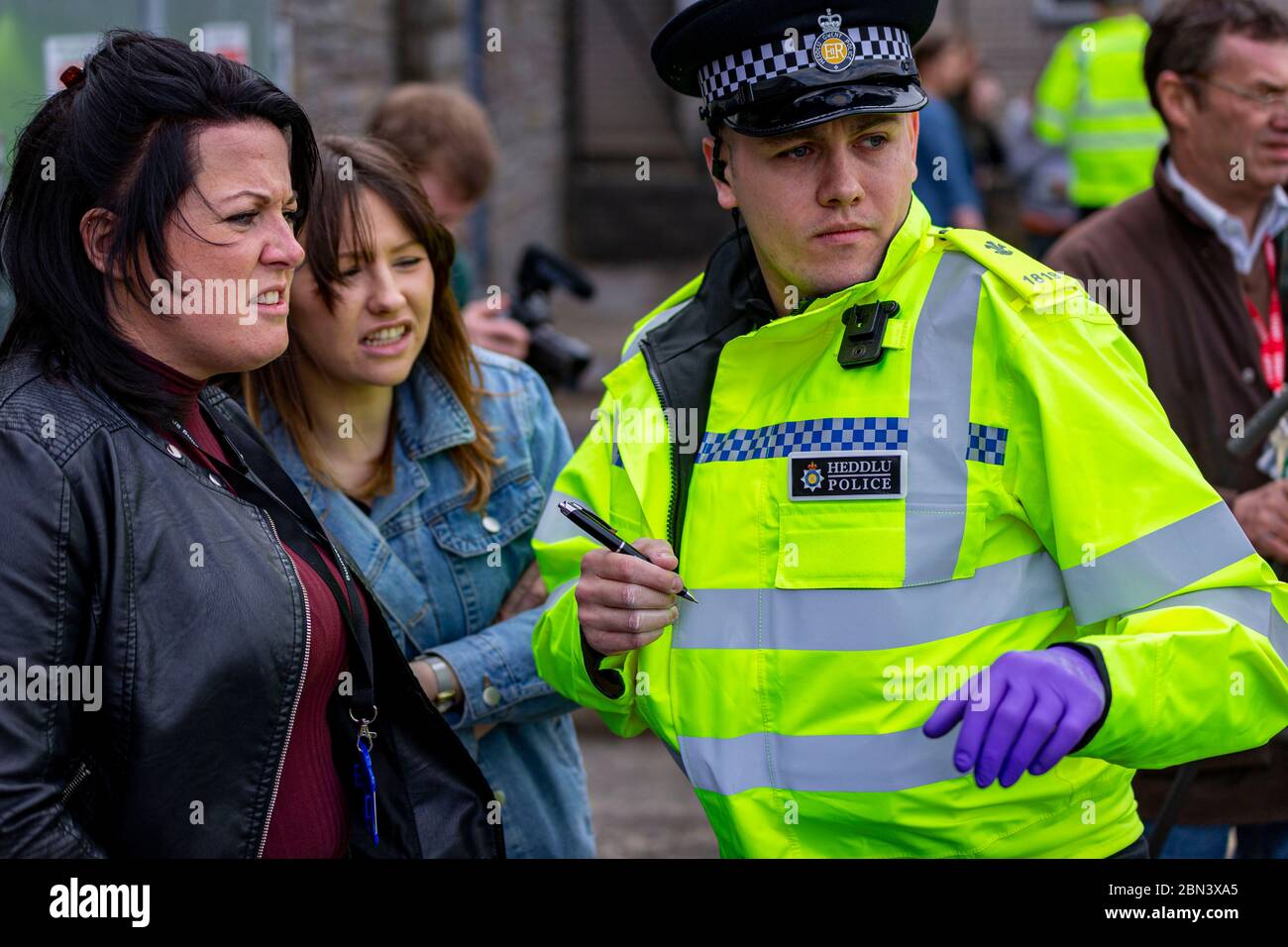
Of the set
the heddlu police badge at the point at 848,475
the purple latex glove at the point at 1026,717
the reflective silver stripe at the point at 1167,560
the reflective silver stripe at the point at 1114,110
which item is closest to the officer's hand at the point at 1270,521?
the reflective silver stripe at the point at 1167,560

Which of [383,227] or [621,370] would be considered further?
[383,227]

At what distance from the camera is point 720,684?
2.12m

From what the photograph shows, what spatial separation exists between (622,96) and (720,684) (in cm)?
1170

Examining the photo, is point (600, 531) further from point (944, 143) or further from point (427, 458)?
point (944, 143)

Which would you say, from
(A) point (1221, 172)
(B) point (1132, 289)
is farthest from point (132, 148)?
(A) point (1221, 172)

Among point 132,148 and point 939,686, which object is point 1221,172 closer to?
point 939,686

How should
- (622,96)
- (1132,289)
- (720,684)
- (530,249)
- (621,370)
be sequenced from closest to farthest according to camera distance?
(720,684) < (621,370) < (1132,289) < (530,249) < (622,96)

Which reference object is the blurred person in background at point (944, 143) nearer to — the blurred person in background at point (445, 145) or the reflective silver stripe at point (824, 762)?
the blurred person in background at point (445, 145)

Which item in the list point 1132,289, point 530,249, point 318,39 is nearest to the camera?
point 1132,289

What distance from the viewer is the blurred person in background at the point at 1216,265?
121 inches

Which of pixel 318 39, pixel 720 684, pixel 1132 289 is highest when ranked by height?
pixel 318 39

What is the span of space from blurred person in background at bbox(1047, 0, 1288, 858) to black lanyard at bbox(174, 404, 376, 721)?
1.66 meters

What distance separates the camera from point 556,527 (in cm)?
243

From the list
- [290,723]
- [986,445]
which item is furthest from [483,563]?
[986,445]
